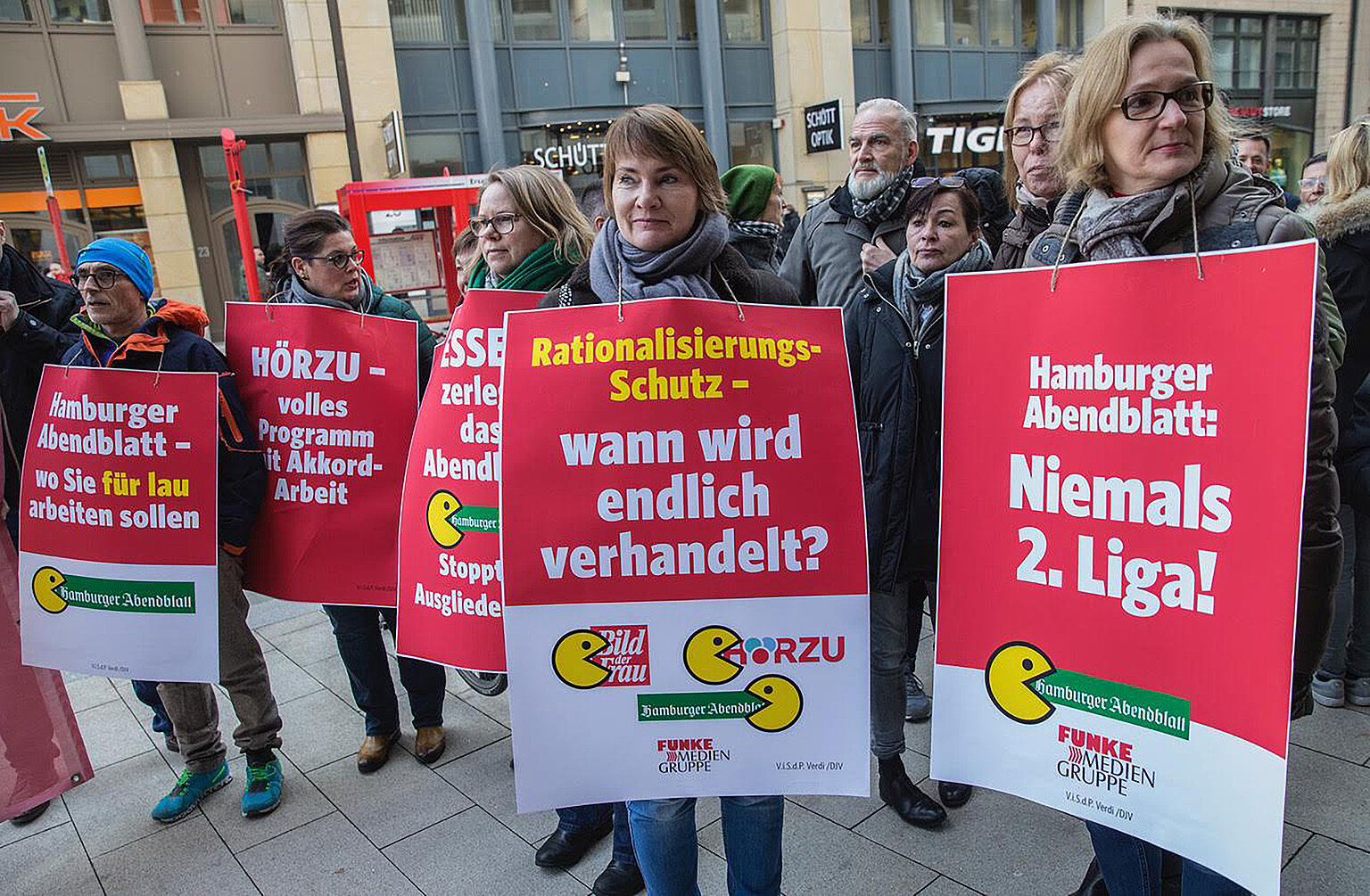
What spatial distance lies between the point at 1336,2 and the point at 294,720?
28722 millimetres

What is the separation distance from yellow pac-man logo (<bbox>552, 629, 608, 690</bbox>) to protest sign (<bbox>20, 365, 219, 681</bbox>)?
159 centimetres

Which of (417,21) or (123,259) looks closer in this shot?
(123,259)

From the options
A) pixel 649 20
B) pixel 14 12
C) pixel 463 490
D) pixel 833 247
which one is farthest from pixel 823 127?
pixel 463 490

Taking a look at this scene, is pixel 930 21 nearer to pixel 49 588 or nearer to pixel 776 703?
pixel 49 588

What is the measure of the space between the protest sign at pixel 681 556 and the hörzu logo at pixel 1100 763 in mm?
377

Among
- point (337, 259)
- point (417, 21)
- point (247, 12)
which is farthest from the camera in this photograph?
point (417, 21)

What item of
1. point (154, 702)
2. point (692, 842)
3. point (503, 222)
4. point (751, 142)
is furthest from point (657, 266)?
point (751, 142)

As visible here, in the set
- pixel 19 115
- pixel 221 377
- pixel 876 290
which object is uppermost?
pixel 19 115

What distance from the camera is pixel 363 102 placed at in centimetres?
1488

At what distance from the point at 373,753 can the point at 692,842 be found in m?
1.74

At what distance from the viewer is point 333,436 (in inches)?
109

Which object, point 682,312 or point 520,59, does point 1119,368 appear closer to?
point 682,312

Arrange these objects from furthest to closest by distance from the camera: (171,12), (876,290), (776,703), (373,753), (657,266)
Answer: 1. (171,12)
2. (373,753)
3. (876,290)
4. (657,266)
5. (776,703)

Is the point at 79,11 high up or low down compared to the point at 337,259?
up
